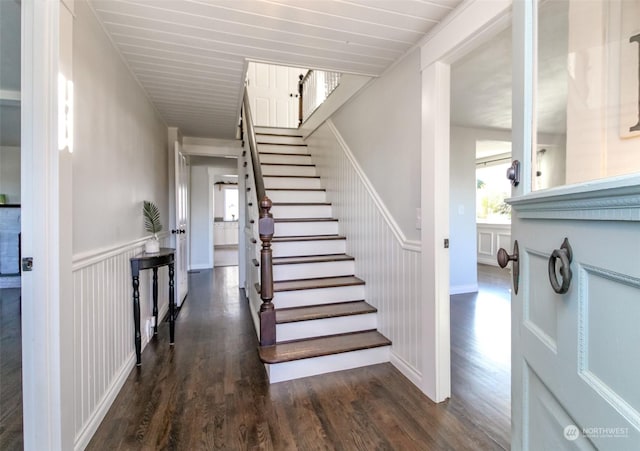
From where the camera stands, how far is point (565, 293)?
58 centimetres

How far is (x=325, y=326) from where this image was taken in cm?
250

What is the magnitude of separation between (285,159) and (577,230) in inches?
162

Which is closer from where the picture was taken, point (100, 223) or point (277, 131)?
point (100, 223)

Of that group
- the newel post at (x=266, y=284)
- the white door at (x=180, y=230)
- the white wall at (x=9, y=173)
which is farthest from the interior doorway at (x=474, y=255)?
the white wall at (x=9, y=173)

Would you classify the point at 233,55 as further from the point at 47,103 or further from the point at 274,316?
the point at 274,316

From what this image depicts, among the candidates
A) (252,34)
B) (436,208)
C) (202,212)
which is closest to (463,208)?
(436,208)

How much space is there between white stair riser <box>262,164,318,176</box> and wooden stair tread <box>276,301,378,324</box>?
207 cm

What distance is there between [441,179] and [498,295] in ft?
10.5

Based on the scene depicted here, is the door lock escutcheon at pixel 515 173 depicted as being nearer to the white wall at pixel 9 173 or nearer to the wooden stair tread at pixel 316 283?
the wooden stair tread at pixel 316 283

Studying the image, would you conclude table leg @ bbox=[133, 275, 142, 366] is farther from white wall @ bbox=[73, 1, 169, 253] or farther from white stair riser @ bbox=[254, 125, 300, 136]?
white stair riser @ bbox=[254, 125, 300, 136]

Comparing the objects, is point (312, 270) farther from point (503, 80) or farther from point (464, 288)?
point (464, 288)

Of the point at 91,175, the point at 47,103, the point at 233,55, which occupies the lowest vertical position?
the point at 91,175

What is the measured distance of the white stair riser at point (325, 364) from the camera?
216cm

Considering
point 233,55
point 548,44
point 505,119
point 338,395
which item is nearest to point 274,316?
point 338,395
